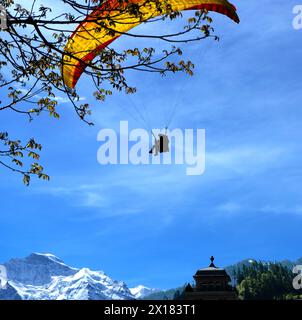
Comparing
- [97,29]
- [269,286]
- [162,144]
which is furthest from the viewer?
[269,286]

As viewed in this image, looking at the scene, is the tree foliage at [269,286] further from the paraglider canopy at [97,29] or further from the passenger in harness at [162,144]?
the paraglider canopy at [97,29]

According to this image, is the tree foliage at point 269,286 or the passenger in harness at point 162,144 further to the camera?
the tree foliage at point 269,286

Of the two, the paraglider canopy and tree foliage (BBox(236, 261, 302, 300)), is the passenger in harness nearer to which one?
the paraglider canopy

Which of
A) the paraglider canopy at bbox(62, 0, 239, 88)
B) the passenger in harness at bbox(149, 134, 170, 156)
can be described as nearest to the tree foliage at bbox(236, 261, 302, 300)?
the passenger in harness at bbox(149, 134, 170, 156)

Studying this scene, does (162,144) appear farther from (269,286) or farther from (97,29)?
(269,286)

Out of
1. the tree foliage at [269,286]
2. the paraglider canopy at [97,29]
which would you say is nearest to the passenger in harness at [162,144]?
the paraglider canopy at [97,29]

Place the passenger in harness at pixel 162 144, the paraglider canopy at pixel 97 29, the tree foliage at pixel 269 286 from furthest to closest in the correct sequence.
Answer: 1. the tree foliage at pixel 269 286
2. the passenger in harness at pixel 162 144
3. the paraglider canopy at pixel 97 29

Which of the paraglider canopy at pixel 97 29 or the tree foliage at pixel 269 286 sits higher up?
the tree foliage at pixel 269 286

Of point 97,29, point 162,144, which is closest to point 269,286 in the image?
point 162,144

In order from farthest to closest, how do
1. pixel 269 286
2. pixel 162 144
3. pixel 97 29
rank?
pixel 269 286
pixel 162 144
pixel 97 29
